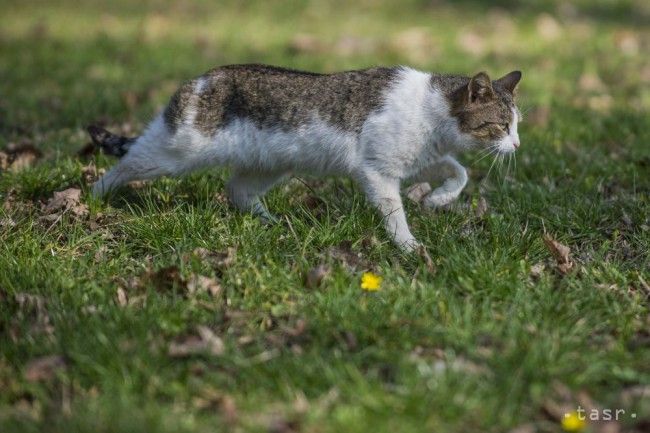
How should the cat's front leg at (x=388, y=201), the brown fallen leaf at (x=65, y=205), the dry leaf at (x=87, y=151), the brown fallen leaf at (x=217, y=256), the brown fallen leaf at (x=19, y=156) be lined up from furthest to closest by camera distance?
A: the dry leaf at (x=87, y=151), the brown fallen leaf at (x=19, y=156), the brown fallen leaf at (x=65, y=205), the cat's front leg at (x=388, y=201), the brown fallen leaf at (x=217, y=256)

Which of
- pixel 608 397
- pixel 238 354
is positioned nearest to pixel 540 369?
pixel 608 397

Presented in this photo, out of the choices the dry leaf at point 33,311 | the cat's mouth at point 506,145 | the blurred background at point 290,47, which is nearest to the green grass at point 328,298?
the dry leaf at point 33,311

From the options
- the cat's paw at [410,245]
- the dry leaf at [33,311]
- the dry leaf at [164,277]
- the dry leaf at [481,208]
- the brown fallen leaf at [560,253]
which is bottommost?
the dry leaf at [33,311]

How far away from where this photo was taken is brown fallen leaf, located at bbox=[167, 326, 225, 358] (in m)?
3.35

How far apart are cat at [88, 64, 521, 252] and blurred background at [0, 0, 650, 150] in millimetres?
1610

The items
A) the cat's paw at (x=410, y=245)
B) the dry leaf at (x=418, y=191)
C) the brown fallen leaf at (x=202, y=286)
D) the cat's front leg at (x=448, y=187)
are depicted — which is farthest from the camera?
the dry leaf at (x=418, y=191)

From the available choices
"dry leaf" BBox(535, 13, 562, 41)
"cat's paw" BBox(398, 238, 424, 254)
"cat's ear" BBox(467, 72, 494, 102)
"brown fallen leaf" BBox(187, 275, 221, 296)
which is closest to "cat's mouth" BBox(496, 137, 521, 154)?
"cat's ear" BBox(467, 72, 494, 102)

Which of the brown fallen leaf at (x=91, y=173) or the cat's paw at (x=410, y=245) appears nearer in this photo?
the cat's paw at (x=410, y=245)

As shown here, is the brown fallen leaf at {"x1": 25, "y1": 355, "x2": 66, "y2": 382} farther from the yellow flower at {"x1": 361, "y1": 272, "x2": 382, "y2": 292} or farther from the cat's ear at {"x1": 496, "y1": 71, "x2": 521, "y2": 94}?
the cat's ear at {"x1": 496, "y1": 71, "x2": 521, "y2": 94}

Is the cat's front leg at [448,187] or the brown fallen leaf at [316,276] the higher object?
the cat's front leg at [448,187]

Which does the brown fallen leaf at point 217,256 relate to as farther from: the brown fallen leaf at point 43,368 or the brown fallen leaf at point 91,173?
the brown fallen leaf at point 91,173

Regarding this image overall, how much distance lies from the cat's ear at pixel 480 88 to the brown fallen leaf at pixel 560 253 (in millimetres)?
803

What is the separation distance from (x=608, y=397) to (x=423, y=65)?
6.15 metres

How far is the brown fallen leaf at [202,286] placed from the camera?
3896 mm
